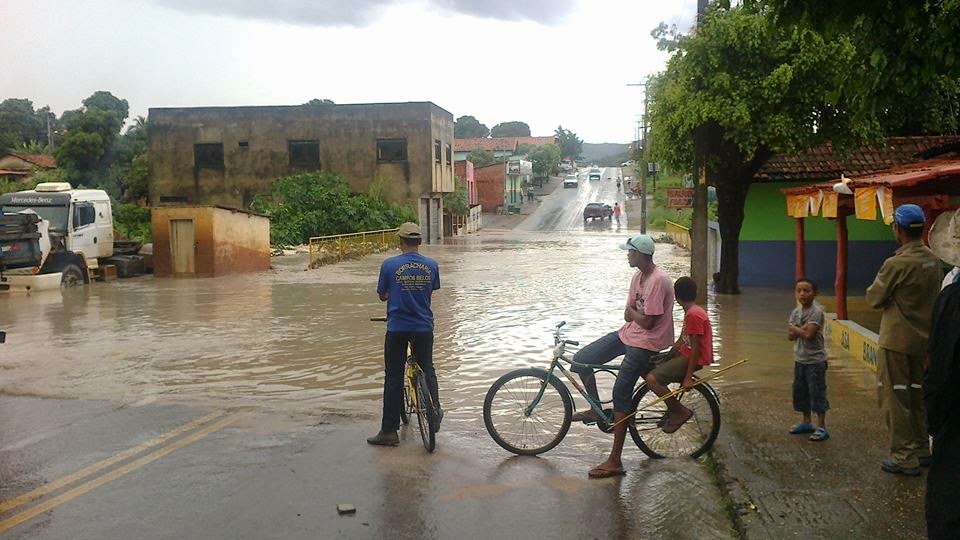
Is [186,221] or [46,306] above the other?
[186,221]

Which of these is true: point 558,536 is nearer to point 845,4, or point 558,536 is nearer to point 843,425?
point 843,425

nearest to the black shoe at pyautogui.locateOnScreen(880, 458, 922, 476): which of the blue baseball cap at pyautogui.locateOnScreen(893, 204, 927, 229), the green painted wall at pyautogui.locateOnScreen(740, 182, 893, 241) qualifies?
the blue baseball cap at pyautogui.locateOnScreen(893, 204, 927, 229)

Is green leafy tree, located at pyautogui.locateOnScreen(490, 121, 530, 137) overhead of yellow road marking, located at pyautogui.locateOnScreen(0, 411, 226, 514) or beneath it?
overhead

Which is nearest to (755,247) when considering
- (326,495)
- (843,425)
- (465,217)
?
(843,425)

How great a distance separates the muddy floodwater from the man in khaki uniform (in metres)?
3.79

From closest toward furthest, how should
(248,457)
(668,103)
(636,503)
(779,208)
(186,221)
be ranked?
(636,503) < (248,457) < (668,103) < (779,208) < (186,221)

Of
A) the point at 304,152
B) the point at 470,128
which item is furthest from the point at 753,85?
the point at 470,128

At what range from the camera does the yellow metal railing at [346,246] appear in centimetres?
2873

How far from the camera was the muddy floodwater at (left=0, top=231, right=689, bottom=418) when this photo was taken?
976 cm

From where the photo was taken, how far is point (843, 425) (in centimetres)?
748

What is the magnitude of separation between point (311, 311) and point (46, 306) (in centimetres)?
560

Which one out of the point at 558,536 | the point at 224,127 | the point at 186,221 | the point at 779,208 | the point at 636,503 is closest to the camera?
the point at 558,536

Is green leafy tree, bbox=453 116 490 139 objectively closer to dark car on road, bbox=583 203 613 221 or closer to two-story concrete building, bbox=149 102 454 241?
dark car on road, bbox=583 203 613 221

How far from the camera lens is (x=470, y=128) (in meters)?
142
